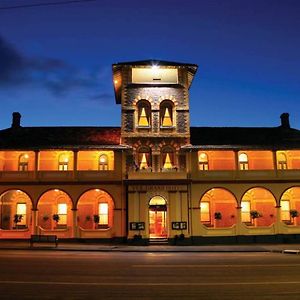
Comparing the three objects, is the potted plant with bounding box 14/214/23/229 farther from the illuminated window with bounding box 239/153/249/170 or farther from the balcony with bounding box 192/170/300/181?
the illuminated window with bounding box 239/153/249/170

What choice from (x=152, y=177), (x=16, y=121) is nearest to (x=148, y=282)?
(x=152, y=177)

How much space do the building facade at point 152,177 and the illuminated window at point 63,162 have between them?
80mm

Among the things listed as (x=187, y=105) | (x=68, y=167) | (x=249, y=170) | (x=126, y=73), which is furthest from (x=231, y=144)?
(x=68, y=167)

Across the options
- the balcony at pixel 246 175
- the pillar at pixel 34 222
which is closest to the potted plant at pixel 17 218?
the pillar at pixel 34 222

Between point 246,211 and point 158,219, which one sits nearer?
point 158,219

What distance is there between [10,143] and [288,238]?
22156 millimetres

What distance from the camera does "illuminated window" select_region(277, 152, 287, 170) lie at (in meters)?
33.0

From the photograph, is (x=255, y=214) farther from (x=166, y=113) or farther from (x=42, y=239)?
(x=42, y=239)

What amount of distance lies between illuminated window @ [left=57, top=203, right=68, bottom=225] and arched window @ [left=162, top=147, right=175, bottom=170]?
28.2ft

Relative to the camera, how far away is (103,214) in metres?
32.3

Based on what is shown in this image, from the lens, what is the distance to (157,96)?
32938 mm

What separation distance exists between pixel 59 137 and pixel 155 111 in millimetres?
8059

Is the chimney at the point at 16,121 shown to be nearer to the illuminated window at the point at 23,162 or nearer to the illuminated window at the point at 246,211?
the illuminated window at the point at 23,162

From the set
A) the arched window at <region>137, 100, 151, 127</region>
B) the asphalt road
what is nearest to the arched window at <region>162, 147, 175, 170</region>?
the arched window at <region>137, 100, 151, 127</region>
